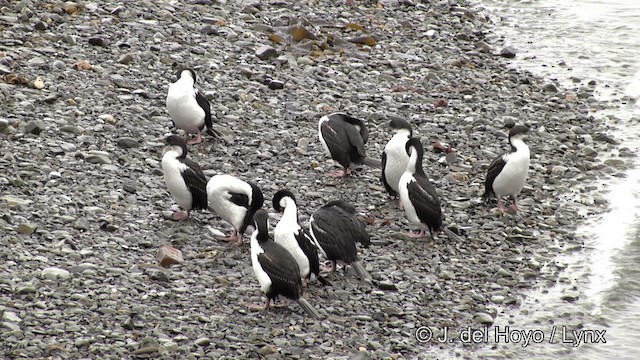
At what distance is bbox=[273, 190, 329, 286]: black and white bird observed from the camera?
957cm

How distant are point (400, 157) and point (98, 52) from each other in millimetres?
4989

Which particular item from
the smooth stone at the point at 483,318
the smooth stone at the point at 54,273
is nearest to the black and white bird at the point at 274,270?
the smooth stone at the point at 483,318

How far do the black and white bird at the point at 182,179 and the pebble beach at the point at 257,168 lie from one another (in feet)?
0.80

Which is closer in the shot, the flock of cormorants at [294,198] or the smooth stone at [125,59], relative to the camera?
the flock of cormorants at [294,198]

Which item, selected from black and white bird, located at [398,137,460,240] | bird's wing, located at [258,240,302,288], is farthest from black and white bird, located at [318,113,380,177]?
bird's wing, located at [258,240,302,288]

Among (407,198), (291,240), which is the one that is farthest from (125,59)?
(291,240)

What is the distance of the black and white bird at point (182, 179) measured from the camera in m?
10.6

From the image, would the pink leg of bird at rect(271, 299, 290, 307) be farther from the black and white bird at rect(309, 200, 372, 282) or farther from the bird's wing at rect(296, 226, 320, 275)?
the black and white bird at rect(309, 200, 372, 282)

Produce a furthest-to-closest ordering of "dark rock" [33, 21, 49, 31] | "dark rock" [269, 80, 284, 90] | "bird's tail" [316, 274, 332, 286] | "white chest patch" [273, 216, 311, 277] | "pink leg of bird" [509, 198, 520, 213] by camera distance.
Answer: "dark rock" [33, 21, 49, 31] → "dark rock" [269, 80, 284, 90] → "pink leg of bird" [509, 198, 520, 213] → "bird's tail" [316, 274, 332, 286] → "white chest patch" [273, 216, 311, 277]

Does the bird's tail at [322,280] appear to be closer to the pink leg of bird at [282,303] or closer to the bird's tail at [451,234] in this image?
the pink leg of bird at [282,303]

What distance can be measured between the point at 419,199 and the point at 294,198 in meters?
1.53

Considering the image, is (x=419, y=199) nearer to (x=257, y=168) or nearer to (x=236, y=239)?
(x=236, y=239)

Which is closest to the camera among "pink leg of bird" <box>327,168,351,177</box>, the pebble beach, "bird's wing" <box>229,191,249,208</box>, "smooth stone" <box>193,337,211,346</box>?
"smooth stone" <box>193,337,211,346</box>

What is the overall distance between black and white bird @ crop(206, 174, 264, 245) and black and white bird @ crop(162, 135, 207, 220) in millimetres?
172
